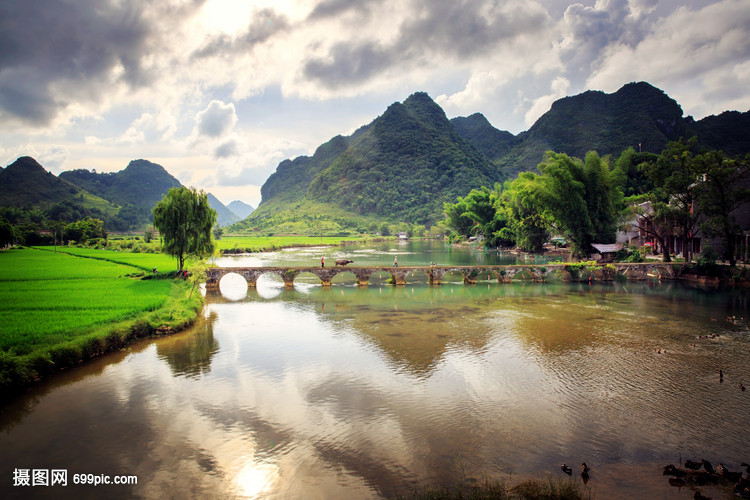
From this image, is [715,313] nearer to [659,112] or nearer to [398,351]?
[398,351]

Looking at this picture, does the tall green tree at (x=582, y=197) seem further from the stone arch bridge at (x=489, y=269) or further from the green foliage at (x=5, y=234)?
the green foliage at (x=5, y=234)

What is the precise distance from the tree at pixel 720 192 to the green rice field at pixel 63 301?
150ft

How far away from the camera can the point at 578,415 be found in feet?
41.7

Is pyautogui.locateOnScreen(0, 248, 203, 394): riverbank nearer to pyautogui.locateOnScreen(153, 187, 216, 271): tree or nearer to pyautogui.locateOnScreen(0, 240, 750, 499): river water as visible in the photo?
pyautogui.locateOnScreen(0, 240, 750, 499): river water

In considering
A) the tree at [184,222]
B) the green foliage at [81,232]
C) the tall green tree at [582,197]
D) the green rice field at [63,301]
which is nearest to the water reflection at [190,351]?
the green rice field at [63,301]

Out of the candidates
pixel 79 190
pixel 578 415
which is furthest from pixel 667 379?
pixel 79 190

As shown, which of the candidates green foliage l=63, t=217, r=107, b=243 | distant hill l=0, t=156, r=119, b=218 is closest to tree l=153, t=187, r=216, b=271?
green foliage l=63, t=217, r=107, b=243

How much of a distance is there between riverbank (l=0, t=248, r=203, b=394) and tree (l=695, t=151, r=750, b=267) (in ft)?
145

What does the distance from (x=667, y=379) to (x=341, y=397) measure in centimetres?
1249

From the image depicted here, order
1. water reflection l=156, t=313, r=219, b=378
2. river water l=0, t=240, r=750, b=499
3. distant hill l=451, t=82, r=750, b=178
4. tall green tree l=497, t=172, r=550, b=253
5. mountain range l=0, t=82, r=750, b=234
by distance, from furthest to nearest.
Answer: mountain range l=0, t=82, r=750, b=234, distant hill l=451, t=82, r=750, b=178, tall green tree l=497, t=172, r=550, b=253, water reflection l=156, t=313, r=219, b=378, river water l=0, t=240, r=750, b=499

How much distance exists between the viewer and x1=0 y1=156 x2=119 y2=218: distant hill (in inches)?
5566

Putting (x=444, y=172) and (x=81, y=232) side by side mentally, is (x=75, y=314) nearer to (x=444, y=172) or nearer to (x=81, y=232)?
(x=81, y=232)

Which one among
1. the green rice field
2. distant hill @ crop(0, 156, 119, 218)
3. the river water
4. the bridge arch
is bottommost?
the river water

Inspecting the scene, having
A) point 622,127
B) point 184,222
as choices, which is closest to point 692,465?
point 184,222
